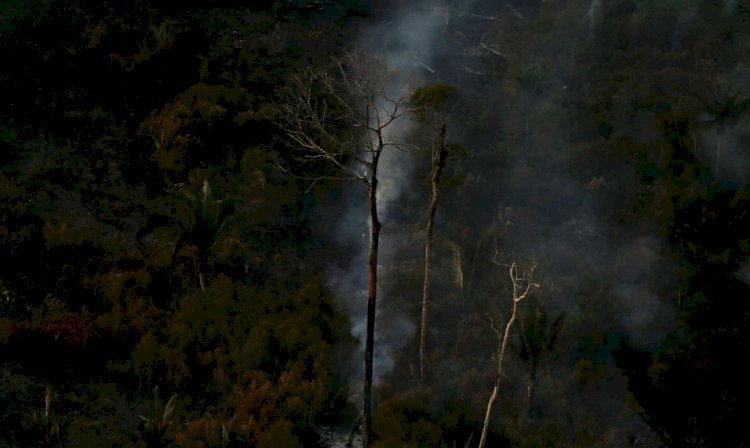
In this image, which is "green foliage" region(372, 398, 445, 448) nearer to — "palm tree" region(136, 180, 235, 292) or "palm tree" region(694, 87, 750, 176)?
"palm tree" region(136, 180, 235, 292)

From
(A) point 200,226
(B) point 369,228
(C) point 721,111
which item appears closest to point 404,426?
(A) point 200,226

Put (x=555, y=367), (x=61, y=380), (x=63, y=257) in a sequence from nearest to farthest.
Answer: (x=61, y=380) → (x=63, y=257) → (x=555, y=367)

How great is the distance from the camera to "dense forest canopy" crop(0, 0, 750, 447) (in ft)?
38.7

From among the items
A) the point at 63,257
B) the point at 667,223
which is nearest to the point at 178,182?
the point at 63,257

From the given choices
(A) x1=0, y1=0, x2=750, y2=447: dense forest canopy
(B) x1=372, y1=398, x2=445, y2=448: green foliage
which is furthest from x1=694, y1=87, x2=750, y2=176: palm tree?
(B) x1=372, y1=398, x2=445, y2=448: green foliage

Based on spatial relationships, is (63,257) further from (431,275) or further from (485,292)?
(485,292)

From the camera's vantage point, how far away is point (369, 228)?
727 inches

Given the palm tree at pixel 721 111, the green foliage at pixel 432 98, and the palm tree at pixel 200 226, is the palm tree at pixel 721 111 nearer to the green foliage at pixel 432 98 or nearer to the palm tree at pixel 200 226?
the green foliage at pixel 432 98

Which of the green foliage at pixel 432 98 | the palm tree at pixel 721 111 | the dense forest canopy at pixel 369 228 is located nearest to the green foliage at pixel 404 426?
the dense forest canopy at pixel 369 228

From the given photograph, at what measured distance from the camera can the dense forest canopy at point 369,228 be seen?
11781 millimetres

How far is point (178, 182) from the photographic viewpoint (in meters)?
17.1

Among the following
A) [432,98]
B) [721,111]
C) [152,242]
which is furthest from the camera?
[721,111]

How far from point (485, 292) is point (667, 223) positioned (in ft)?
18.8

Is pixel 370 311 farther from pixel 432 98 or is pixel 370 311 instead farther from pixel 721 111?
pixel 721 111
